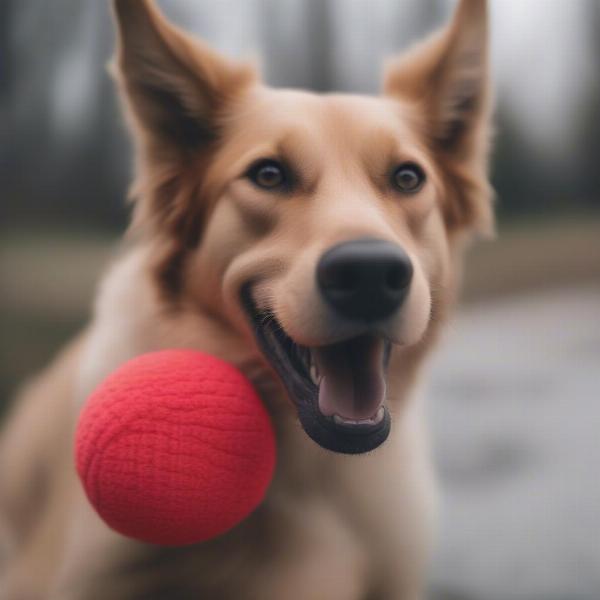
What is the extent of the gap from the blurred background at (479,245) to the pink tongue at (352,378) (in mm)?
893

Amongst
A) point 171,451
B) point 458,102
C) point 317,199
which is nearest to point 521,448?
point 458,102

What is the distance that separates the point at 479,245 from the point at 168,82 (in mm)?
3017

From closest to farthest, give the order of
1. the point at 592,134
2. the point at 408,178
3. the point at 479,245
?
1. the point at 408,178
2. the point at 592,134
3. the point at 479,245

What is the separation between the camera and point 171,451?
1.25 metres

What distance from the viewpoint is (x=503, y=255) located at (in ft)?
14.1

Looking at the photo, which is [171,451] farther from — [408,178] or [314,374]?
[408,178]

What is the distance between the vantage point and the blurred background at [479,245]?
2371mm

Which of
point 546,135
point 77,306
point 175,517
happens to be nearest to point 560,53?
point 546,135

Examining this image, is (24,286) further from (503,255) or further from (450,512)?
(503,255)

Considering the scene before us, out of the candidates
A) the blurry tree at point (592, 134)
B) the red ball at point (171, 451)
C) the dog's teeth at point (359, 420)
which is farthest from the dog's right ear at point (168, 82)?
the blurry tree at point (592, 134)

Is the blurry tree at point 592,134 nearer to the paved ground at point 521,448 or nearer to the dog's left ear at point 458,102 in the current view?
the paved ground at point 521,448

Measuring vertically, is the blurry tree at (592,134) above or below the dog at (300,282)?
below

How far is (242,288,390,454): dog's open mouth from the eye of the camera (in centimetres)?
130

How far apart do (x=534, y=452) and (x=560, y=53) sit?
2093 mm
